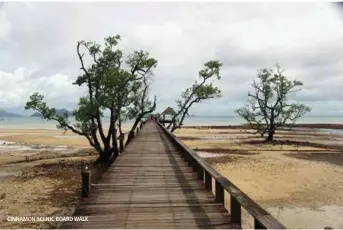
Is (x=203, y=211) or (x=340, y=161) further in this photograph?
(x=340, y=161)

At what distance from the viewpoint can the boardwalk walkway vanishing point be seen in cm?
618

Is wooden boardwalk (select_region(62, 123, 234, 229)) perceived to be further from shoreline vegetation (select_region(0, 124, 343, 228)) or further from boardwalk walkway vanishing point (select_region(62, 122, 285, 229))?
shoreline vegetation (select_region(0, 124, 343, 228))

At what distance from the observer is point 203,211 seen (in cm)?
698

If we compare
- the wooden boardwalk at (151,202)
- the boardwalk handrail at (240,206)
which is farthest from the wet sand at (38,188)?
the boardwalk handrail at (240,206)

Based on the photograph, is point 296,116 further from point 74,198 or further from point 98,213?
point 98,213

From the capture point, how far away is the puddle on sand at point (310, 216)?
10.9 meters

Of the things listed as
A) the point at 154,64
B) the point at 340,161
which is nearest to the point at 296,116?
the point at 340,161

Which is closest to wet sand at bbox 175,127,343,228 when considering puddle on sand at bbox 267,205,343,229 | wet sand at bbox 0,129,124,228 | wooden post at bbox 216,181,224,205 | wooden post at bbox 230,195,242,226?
puddle on sand at bbox 267,205,343,229

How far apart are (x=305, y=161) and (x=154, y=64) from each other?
12505 millimetres

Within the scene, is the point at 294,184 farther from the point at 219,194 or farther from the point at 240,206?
the point at 240,206

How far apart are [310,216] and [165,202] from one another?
635cm

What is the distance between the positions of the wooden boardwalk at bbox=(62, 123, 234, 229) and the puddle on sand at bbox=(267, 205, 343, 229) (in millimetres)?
3355

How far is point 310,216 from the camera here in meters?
11.8

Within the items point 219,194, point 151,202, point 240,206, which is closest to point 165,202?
point 151,202
